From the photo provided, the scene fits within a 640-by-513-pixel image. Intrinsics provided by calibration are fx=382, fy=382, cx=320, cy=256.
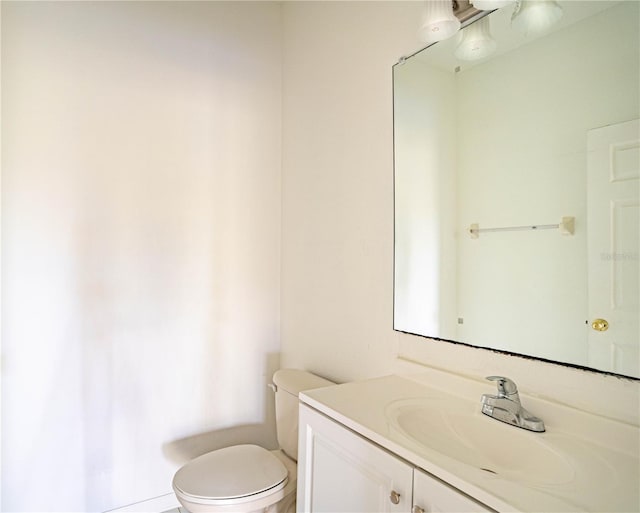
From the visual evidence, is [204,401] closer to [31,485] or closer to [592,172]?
[31,485]

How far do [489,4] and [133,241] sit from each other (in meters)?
1.68

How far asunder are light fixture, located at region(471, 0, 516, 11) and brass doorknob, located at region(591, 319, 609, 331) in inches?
35.6

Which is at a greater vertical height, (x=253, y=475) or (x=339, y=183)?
(x=339, y=183)

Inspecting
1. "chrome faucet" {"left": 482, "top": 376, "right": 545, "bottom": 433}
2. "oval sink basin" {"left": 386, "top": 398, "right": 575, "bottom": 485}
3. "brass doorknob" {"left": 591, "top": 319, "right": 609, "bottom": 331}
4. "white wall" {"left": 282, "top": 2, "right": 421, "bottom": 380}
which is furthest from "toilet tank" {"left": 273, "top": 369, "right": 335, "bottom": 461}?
"brass doorknob" {"left": 591, "top": 319, "right": 609, "bottom": 331}

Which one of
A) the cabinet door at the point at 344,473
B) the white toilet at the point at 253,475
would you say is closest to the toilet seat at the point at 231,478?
the white toilet at the point at 253,475

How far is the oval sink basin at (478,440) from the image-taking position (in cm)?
84

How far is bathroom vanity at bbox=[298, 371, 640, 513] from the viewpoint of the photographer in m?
0.69

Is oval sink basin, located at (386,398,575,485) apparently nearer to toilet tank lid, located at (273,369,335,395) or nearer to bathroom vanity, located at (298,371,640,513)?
bathroom vanity, located at (298,371,640,513)

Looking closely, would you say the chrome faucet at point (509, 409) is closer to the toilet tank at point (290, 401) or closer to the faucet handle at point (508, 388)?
the faucet handle at point (508, 388)

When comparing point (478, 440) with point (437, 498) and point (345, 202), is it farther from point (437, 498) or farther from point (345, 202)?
point (345, 202)

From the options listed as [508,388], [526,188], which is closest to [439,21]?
[526,188]

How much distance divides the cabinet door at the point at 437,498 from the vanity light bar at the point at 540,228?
72 centimetres

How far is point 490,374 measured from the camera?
1.12 m

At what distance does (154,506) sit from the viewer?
72.1 inches
